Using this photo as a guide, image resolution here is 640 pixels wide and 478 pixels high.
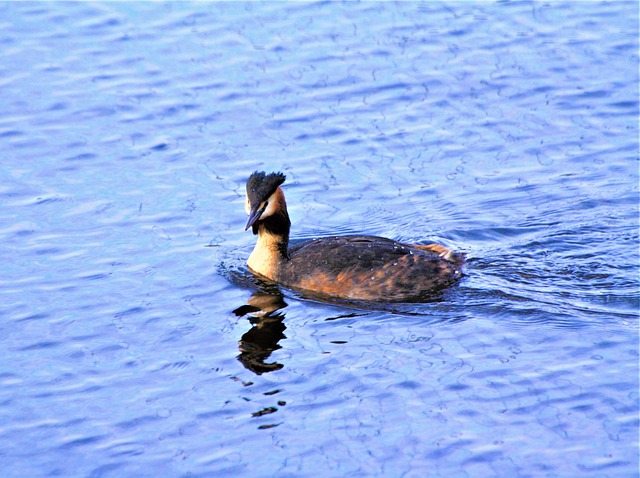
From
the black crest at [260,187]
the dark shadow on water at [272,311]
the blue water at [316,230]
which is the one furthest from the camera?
the black crest at [260,187]

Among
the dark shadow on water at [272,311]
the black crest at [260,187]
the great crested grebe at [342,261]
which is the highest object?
the black crest at [260,187]

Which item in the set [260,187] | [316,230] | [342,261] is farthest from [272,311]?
[316,230]

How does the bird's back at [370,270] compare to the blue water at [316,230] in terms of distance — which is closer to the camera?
the blue water at [316,230]

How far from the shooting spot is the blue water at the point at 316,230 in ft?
29.5

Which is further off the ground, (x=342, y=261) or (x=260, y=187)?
(x=260, y=187)

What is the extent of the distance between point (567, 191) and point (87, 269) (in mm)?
5744

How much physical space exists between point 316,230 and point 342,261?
161 centimetres

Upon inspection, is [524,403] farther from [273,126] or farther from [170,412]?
[273,126]

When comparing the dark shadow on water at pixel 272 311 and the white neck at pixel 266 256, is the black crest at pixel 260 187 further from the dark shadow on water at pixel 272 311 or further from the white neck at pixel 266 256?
the dark shadow on water at pixel 272 311

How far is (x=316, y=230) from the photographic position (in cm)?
1334

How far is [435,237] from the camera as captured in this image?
13039 mm

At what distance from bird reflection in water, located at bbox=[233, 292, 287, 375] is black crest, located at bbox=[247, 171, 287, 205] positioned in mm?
1007

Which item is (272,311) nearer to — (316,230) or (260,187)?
(260,187)

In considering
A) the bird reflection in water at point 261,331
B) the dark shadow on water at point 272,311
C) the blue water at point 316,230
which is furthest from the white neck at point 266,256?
the bird reflection in water at point 261,331
